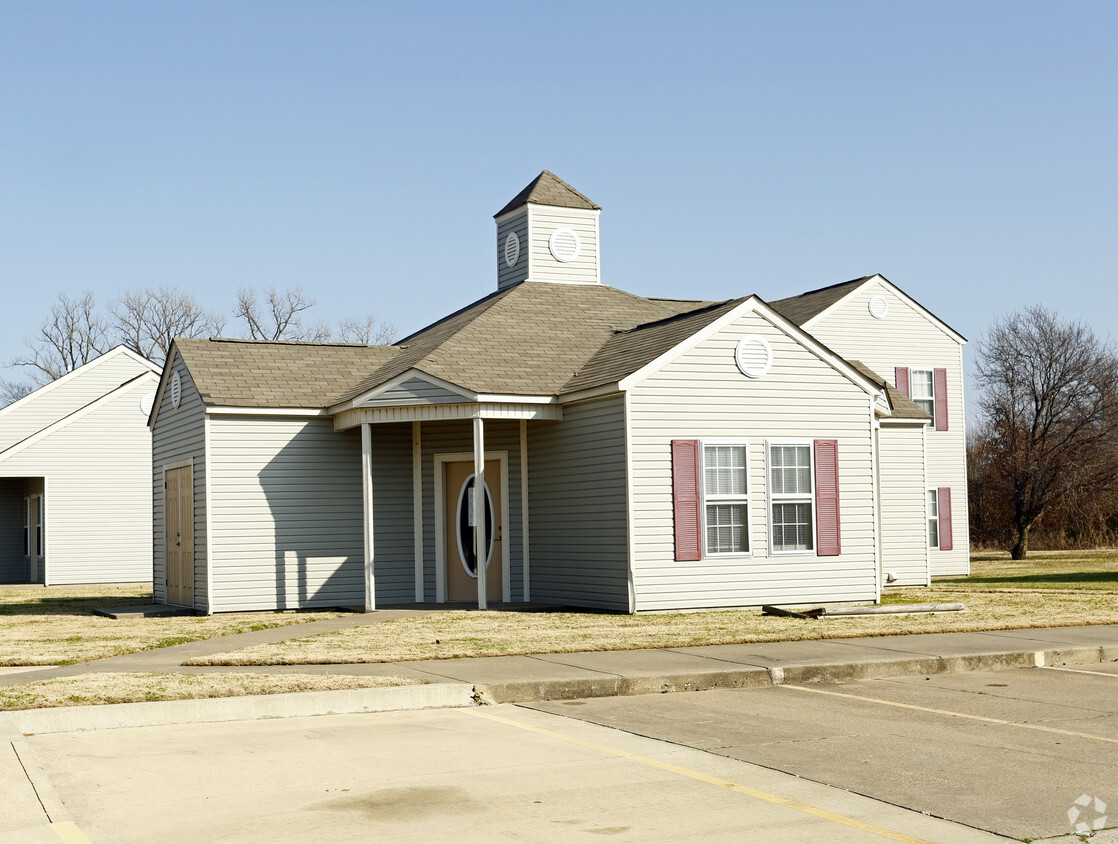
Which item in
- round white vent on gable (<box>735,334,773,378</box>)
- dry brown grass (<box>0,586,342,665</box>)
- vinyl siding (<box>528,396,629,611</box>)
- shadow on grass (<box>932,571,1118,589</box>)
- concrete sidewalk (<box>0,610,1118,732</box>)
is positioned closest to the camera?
concrete sidewalk (<box>0,610,1118,732</box>)

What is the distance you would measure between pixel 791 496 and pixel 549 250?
324 inches

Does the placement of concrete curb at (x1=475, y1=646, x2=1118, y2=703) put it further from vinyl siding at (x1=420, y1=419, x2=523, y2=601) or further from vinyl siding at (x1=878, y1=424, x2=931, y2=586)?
vinyl siding at (x1=878, y1=424, x2=931, y2=586)

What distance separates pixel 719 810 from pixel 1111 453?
137 feet

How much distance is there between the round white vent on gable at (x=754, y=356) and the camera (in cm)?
1841

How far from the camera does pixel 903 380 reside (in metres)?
29.1

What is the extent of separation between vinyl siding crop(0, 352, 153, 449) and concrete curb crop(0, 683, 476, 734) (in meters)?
28.6

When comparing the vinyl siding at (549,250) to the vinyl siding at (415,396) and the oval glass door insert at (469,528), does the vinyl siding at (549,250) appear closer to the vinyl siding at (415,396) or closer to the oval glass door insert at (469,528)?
the oval glass door insert at (469,528)

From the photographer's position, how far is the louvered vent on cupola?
24203 millimetres

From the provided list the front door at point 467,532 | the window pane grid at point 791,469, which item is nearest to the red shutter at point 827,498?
the window pane grid at point 791,469

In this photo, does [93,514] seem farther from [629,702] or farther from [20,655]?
[629,702]

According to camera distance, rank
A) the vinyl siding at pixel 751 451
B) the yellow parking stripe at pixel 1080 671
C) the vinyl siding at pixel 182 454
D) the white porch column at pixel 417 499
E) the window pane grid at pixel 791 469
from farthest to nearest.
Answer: the white porch column at pixel 417 499 → the vinyl siding at pixel 182 454 → the window pane grid at pixel 791 469 → the vinyl siding at pixel 751 451 → the yellow parking stripe at pixel 1080 671

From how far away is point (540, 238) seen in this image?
2425cm

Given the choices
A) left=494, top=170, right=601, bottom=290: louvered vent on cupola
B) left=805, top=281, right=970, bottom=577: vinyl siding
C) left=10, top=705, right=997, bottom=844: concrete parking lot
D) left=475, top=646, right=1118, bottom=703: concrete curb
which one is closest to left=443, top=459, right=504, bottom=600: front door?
left=494, top=170, right=601, bottom=290: louvered vent on cupola

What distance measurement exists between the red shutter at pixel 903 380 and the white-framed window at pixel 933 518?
2.52 metres
